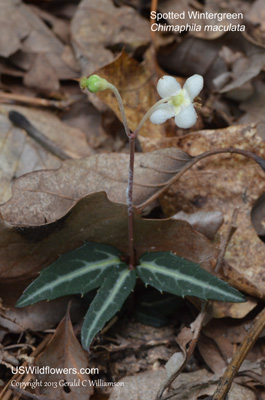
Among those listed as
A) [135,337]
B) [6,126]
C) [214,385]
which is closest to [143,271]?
[135,337]

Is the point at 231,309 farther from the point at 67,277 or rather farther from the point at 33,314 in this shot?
the point at 33,314

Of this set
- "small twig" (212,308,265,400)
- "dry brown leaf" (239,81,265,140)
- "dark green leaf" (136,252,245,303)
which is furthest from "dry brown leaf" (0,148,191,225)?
"dry brown leaf" (239,81,265,140)

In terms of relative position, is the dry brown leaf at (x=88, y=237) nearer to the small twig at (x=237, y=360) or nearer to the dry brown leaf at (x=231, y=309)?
the dry brown leaf at (x=231, y=309)

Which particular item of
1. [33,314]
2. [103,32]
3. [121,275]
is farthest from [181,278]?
[103,32]

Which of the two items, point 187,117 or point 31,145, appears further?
point 31,145

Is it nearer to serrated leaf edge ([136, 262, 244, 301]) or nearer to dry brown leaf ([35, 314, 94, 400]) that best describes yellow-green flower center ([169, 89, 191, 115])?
serrated leaf edge ([136, 262, 244, 301])

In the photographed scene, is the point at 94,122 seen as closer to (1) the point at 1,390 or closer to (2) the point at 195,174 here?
(2) the point at 195,174
